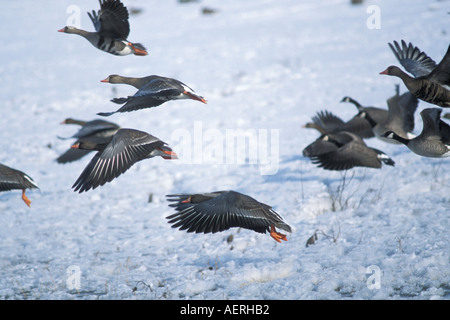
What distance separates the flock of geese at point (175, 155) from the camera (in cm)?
439

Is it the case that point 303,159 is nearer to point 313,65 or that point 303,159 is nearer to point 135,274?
point 135,274

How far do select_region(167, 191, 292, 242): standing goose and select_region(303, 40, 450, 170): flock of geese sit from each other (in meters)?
1.87

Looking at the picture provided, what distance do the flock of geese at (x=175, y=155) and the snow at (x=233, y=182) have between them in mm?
646

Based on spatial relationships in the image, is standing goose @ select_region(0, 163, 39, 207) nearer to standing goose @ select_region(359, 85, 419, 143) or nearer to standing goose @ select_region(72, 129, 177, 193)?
standing goose @ select_region(72, 129, 177, 193)

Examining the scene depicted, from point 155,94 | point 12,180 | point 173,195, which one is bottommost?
point 173,195

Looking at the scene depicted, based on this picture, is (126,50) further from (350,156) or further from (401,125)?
(401,125)

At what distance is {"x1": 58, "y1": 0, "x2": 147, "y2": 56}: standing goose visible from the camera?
5.39 m

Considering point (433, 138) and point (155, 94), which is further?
point (433, 138)

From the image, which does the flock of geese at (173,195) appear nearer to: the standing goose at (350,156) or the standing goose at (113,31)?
the standing goose at (113,31)

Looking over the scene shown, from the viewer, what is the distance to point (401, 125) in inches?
261

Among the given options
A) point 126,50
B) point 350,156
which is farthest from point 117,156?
point 350,156

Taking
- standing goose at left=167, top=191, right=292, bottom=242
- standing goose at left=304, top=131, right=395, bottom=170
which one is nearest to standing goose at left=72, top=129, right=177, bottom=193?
standing goose at left=167, top=191, right=292, bottom=242

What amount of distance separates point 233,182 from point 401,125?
272 centimetres
